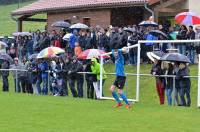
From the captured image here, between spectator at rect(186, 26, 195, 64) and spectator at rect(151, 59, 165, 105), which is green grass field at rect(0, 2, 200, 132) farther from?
spectator at rect(186, 26, 195, 64)

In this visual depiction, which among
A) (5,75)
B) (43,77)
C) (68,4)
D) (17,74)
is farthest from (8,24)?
(43,77)

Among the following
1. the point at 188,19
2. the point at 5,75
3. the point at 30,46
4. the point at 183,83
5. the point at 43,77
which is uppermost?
the point at 188,19

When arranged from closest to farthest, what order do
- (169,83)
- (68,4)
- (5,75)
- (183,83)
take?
(183,83) < (169,83) < (5,75) < (68,4)

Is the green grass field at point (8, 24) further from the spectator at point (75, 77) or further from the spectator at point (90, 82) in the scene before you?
the spectator at point (90, 82)

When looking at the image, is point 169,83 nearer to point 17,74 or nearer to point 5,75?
point 17,74

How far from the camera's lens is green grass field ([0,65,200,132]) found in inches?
550

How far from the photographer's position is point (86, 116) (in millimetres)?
16250

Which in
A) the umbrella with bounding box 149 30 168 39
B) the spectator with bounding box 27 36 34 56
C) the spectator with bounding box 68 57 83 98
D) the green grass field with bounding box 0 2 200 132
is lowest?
the green grass field with bounding box 0 2 200 132

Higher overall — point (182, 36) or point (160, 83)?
point (182, 36)

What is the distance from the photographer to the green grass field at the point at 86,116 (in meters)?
14.0

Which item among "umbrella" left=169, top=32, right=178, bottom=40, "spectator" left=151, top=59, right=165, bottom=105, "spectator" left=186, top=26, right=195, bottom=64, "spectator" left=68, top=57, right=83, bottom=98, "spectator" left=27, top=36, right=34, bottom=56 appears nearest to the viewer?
"spectator" left=151, top=59, right=165, bottom=105

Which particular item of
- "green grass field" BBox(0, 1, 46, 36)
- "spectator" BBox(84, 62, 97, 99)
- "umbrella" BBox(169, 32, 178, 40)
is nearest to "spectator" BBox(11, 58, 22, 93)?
"spectator" BBox(84, 62, 97, 99)

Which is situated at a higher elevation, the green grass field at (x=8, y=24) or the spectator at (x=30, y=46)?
the green grass field at (x=8, y=24)

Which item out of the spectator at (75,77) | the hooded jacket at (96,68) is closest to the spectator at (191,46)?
the hooded jacket at (96,68)
